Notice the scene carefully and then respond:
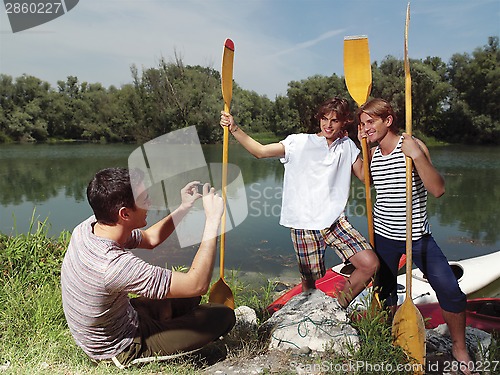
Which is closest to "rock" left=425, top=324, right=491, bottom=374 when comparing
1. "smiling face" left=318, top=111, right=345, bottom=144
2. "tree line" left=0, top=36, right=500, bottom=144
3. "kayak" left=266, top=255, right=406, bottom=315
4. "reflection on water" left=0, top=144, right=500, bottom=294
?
"kayak" left=266, top=255, right=406, bottom=315

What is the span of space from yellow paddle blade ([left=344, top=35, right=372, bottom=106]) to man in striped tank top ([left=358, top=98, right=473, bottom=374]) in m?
0.36

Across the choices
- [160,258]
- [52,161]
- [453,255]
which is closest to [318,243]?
[160,258]

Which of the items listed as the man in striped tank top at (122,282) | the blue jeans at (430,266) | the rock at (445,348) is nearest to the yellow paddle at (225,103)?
the man in striped tank top at (122,282)

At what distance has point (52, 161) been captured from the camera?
1912 cm

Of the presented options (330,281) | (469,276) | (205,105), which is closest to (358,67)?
(330,281)

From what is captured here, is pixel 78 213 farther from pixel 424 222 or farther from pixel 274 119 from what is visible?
pixel 274 119

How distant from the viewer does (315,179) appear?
8.08ft

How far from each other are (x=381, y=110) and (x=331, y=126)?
29 centimetres

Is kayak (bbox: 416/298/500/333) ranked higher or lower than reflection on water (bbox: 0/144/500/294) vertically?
higher

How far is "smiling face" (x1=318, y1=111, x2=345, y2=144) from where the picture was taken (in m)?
2.48

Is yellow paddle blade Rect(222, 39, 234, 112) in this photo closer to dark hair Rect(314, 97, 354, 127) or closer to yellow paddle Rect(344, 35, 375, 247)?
dark hair Rect(314, 97, 354, 127)

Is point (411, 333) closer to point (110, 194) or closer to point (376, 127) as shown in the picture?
point (376, 127)

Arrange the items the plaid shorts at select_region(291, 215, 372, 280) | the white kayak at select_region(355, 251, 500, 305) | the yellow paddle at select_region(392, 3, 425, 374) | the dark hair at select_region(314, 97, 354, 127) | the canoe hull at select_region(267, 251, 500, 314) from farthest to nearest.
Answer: the white kayak at select_region(355, 251, 500, 305) → the canoe hull at select_region(267, 251, 500, 314) → the dark hair at select_region(314, 97, 354, 127) → the plaid shorts at select_region(291, 215, 372, 280) → the yellow paddle at select_region(392, 3, 425, 374)

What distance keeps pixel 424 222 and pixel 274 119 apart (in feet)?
88.5
